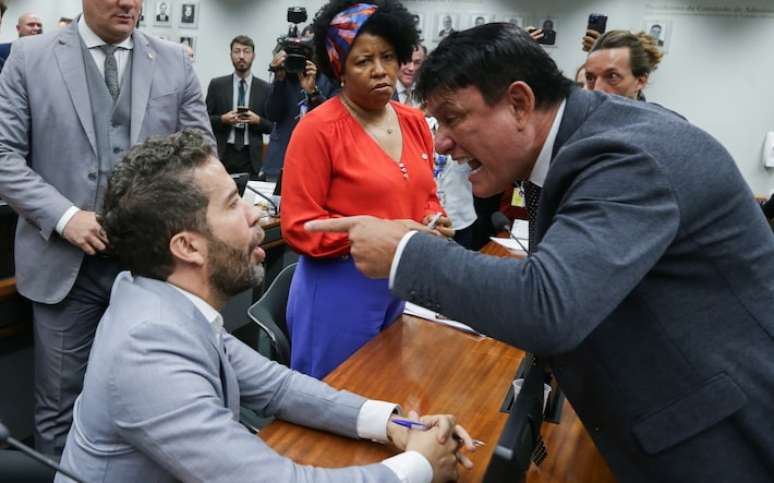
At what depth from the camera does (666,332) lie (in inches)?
33.9

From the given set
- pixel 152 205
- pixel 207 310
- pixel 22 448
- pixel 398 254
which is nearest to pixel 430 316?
pixel 207 310

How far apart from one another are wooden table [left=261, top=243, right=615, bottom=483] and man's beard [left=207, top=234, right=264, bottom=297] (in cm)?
30

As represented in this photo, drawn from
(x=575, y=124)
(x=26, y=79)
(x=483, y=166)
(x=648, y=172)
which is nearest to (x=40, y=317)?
(x=26, y=79)

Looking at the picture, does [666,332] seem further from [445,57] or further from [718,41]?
[718,41]

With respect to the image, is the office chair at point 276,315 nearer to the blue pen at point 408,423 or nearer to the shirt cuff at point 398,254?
the blue pen at point 408,423

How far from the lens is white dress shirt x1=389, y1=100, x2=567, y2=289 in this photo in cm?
88

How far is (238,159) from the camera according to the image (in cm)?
583

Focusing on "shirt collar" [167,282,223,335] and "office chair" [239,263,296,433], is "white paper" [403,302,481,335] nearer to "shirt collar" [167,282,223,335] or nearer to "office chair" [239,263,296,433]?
"office chair" [239,263,296,433]

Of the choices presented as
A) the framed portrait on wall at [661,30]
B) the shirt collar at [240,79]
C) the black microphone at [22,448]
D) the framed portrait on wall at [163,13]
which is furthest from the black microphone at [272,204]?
the framed portrait on wall at [163,13]

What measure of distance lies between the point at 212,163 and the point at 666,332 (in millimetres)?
888

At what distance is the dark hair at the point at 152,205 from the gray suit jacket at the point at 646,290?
54 cm

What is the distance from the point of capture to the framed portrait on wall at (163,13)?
7.39 m

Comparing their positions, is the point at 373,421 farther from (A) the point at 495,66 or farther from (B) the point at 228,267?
(A) the point at 495,66

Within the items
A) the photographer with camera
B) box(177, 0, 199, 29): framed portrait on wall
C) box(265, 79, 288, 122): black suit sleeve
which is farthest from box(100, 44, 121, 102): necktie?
box(177, 0, 199, 29): framed portrait on wall
